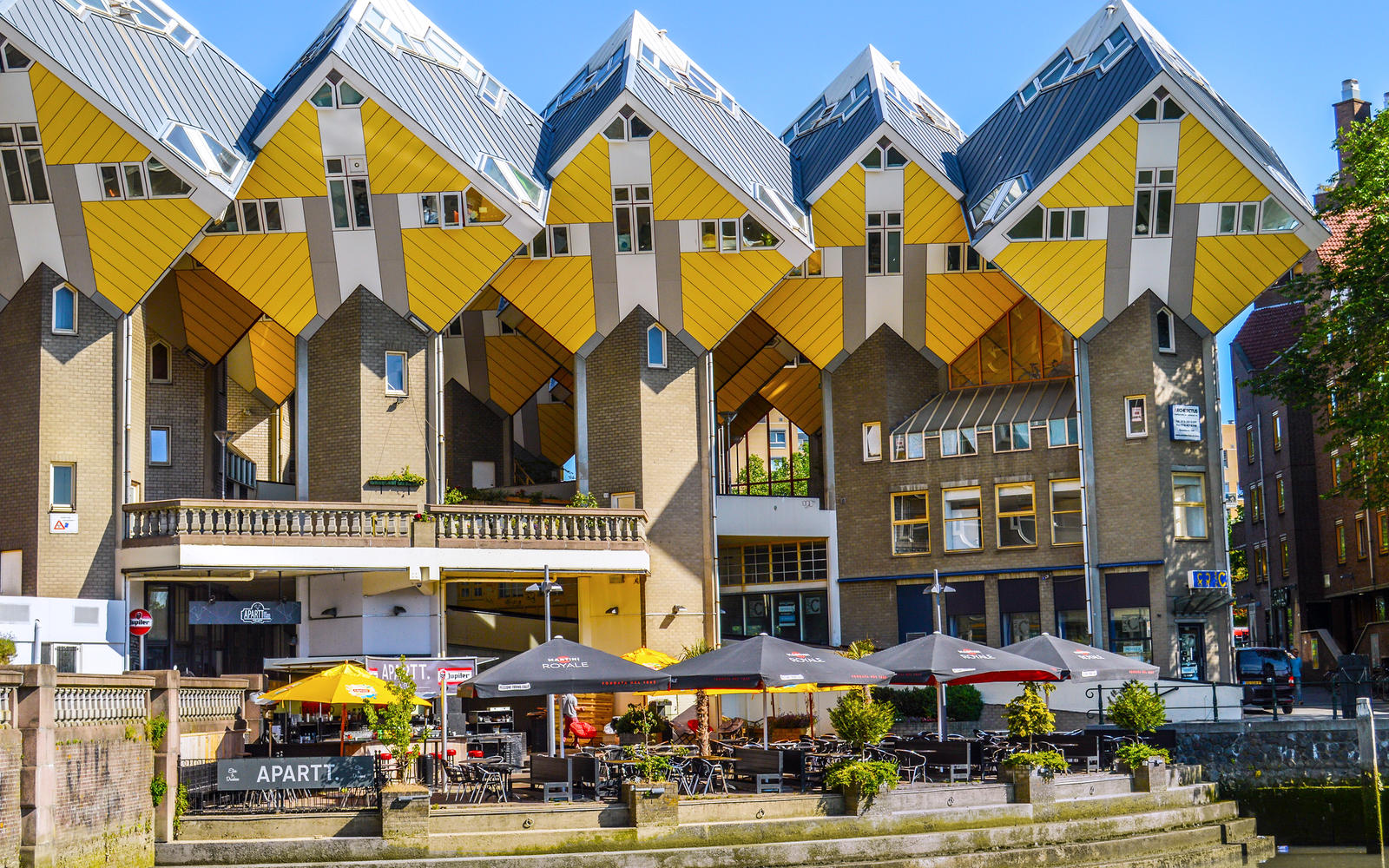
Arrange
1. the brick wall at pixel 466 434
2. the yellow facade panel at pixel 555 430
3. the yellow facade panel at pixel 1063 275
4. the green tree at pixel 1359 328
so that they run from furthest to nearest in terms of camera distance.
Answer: the yellow facade panel at pixel 555 430 → the brick wall at pixel 466 434 → the yellow facade panel at pixel 1063 275 → the green tree at pixel 1359 328

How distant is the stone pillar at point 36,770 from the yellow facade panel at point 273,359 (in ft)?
79.1

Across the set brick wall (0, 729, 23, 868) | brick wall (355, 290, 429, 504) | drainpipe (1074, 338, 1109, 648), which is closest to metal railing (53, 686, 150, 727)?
brick wall (0, 729, 23, 868)

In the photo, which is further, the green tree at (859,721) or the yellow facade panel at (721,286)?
the yellow facade panel at (721,286)

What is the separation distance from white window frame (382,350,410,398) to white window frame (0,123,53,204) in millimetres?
8566

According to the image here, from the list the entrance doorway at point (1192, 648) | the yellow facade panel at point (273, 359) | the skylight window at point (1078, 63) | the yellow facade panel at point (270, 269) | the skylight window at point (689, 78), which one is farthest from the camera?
the yellow facade panel at point (273, 359)

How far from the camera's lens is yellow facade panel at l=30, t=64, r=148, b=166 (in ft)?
110

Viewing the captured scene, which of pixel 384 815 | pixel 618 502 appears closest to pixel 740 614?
pixel 618 502

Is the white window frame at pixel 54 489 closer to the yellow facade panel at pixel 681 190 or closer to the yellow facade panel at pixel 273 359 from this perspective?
the yellow facade panel at pixel 273 359

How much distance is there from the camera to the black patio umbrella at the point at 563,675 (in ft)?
81.5

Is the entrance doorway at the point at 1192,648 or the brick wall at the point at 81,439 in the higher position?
the brick wall at the point at 81,439

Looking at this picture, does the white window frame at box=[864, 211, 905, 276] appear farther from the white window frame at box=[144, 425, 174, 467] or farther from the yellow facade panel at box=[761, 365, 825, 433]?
the white window frame at box=[144, 425, 174, 467]

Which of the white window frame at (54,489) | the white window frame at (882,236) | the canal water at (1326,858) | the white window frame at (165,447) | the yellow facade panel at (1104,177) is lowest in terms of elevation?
the canal water at (1326,858)

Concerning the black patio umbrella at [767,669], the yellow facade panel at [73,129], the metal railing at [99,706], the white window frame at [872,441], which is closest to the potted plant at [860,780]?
the black patio umbrella at [767,669]

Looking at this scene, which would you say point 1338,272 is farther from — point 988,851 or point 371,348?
point 371,348
